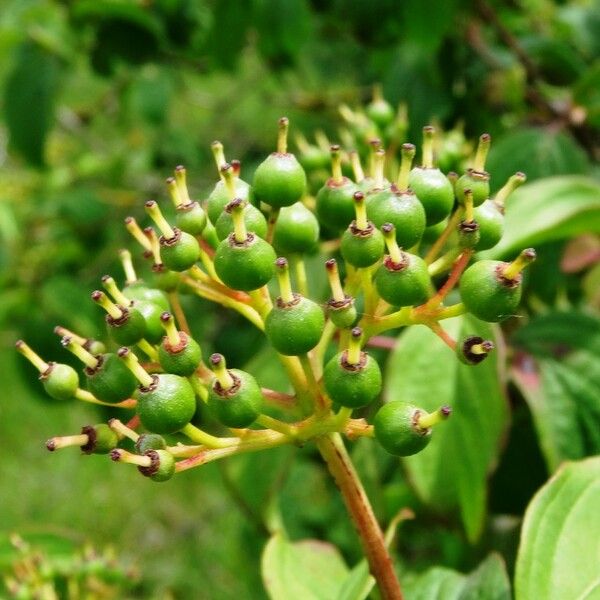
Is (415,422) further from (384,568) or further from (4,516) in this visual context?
(4,516)

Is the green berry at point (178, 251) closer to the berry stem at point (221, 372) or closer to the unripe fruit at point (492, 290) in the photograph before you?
the berry stem at point (221, 372)

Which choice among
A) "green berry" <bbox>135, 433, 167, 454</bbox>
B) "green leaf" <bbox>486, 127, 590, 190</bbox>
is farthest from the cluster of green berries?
"green leaf" <bbox>486, 127, 590, 190</bbox>

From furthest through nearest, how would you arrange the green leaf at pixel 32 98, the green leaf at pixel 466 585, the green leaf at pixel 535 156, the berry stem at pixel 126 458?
the green leaf at pixel 32 98
the green leaf at pixel 535 156
the green leaf at pixel 466 585
the berry stem at pixel 126 458

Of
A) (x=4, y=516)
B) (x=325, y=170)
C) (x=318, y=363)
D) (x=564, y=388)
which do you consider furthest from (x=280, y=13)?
(x=4, y=516)

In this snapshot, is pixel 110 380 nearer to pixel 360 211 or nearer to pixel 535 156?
pixel 360 211

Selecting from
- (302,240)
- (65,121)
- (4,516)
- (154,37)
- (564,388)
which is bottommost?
(4,516)

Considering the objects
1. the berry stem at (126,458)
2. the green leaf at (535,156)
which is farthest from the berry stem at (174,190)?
the green leaf at (535,156)
